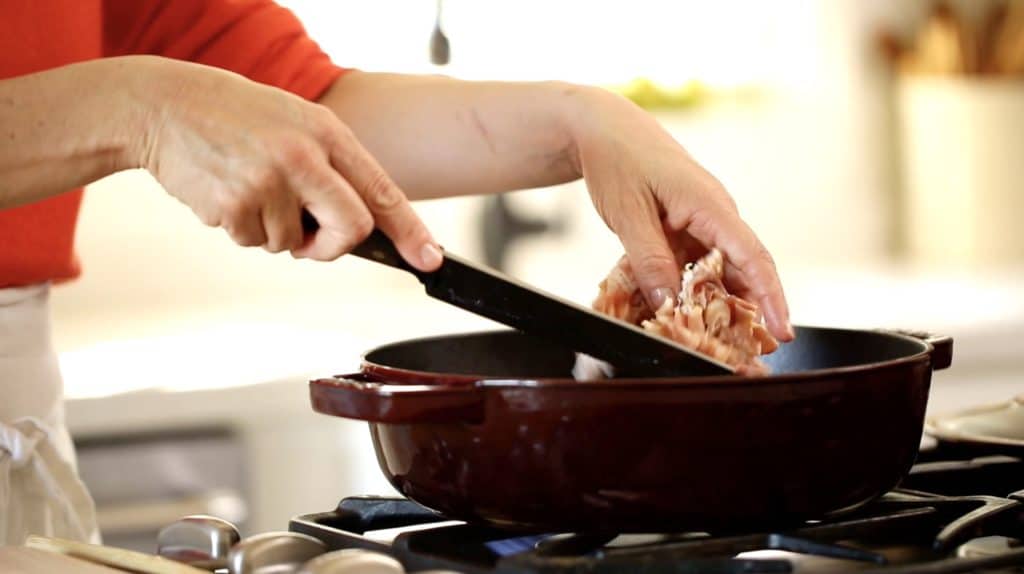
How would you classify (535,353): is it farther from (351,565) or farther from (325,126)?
(351,565)

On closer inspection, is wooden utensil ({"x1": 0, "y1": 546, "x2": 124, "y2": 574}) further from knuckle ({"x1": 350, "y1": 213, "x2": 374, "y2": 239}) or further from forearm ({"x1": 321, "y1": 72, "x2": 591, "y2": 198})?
forearm ({"x1": 321, "y1": 72, "x2": 591, "y2": 198})

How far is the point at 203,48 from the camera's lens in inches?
50.0

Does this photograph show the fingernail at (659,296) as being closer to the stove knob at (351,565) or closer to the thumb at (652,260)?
the thumb at (652,260)

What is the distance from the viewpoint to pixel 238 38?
1262mm

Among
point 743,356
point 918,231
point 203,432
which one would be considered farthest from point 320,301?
point 743,356

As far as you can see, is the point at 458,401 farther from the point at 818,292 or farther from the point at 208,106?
the point at 818,292

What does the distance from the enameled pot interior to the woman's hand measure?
3cm

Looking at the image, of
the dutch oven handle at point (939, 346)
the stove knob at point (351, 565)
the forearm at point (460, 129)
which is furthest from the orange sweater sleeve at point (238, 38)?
the stove knob at point (351, 565)

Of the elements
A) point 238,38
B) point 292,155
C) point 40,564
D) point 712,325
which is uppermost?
point 238,38

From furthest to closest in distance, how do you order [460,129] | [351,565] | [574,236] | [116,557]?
[574,236] → [460,129] → [116,557] → [351,565]

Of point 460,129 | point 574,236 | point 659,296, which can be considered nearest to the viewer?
point 659,296

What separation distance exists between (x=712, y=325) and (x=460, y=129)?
37 centimetres

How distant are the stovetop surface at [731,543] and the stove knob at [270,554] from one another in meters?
0.05

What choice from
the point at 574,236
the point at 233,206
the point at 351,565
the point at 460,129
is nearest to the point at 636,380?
the point at 351,565
